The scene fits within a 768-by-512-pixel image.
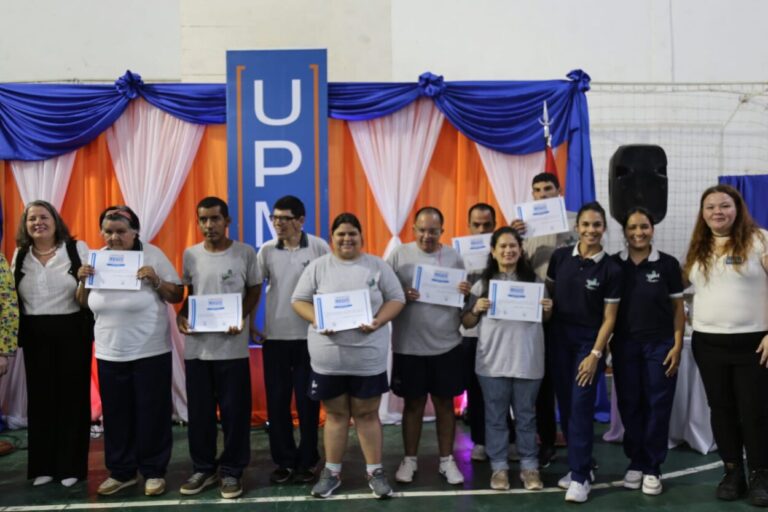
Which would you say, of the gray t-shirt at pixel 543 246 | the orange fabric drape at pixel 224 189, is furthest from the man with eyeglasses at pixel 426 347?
the orange fabric drape at pixel 224 189

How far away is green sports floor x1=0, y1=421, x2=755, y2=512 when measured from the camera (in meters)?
3.47

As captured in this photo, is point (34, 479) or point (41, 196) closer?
point (34, 479)

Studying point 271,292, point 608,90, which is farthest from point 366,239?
point 608,90

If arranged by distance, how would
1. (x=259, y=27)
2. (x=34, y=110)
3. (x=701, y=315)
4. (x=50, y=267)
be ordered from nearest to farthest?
1. (x=701, y=315)
2. (x=50, y=267)
3. (x=34, y=110)
4. (x=259, y=27)

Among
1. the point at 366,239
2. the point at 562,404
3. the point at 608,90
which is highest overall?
the point at 608,90

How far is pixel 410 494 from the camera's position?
3627 mm

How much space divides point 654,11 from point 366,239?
4.32 m

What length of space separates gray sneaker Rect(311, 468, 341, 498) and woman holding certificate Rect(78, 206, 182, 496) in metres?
0.92

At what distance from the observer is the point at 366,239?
545 cm

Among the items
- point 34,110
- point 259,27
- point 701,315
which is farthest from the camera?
point 259,27

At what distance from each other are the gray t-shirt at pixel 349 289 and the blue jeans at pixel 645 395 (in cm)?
131

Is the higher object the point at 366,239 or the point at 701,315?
the point at 366,239

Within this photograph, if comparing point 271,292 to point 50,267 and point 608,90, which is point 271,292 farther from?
point 608,90

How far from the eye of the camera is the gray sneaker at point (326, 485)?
3.58m
